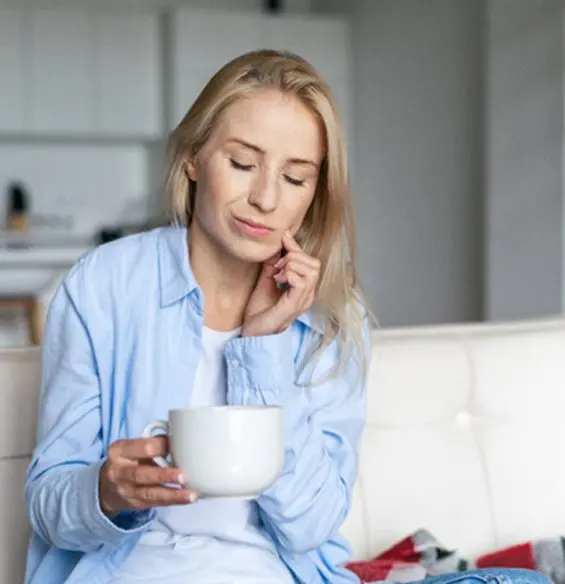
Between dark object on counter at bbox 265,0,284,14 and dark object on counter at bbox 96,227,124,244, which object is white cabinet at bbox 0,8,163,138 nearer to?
dark object on counter at bbox 96,227,124,244

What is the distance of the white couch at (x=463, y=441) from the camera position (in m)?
1.61

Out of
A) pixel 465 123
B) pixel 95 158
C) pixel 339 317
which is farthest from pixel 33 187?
pixel 339 317

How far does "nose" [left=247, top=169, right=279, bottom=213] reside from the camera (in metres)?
1.26

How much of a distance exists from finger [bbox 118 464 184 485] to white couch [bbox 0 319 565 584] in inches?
25.0

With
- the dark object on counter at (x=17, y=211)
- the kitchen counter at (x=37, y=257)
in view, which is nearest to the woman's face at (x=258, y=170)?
the kitchen counter at (x=37, y=257)

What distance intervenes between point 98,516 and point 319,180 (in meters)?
0.47

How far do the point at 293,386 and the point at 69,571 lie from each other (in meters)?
0.31

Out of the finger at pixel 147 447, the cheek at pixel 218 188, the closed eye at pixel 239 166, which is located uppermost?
the closed eye at pixel 239 166

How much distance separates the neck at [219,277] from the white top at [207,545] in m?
0.07

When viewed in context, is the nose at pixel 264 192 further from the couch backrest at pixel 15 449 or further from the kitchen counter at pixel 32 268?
the kitchen counter at pixel 32 268

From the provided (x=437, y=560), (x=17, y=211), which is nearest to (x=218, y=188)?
(x=437, y=560)

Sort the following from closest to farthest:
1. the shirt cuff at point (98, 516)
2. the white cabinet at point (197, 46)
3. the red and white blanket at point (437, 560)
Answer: the shirt cuff at point (98, 516), the red and white blanket at point (437, 560), the white cabinet at point (197, 46)

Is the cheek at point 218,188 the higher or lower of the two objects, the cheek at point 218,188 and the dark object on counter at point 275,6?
the lower

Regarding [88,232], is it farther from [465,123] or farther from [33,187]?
[465,123]
